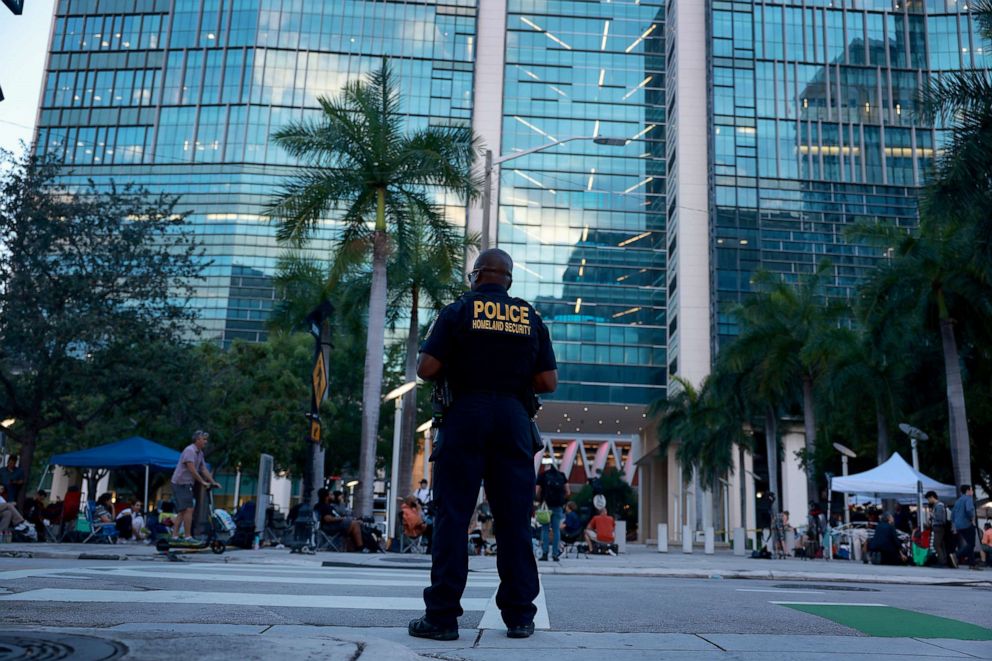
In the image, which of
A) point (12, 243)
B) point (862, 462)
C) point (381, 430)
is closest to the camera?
point (12, 243)

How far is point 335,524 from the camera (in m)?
17.9

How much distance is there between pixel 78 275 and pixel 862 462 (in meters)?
37.2

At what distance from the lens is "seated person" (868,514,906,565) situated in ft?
71.0

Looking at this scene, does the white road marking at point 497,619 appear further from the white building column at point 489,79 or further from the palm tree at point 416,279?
the white building column at point 489,79

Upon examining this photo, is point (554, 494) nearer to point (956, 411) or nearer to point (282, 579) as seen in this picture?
point (282, 579)

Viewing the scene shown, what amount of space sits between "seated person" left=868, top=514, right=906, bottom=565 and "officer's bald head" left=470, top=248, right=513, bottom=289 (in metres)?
19.9

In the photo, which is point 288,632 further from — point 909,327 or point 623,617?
point 909,327

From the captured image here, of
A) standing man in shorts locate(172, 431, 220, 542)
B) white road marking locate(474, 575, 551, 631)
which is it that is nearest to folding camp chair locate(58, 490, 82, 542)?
standing man in shorts locate(172, 431, 220, 542)

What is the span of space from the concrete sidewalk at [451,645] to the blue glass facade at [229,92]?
7163cm

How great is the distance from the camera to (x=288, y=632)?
384 centimetres

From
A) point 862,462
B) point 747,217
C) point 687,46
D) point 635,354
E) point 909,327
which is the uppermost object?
point 687,46

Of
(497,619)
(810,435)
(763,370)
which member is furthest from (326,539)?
(810,435)

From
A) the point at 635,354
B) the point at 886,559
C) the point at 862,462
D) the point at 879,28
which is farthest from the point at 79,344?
the point at 879,28

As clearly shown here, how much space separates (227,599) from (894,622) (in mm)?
3886
